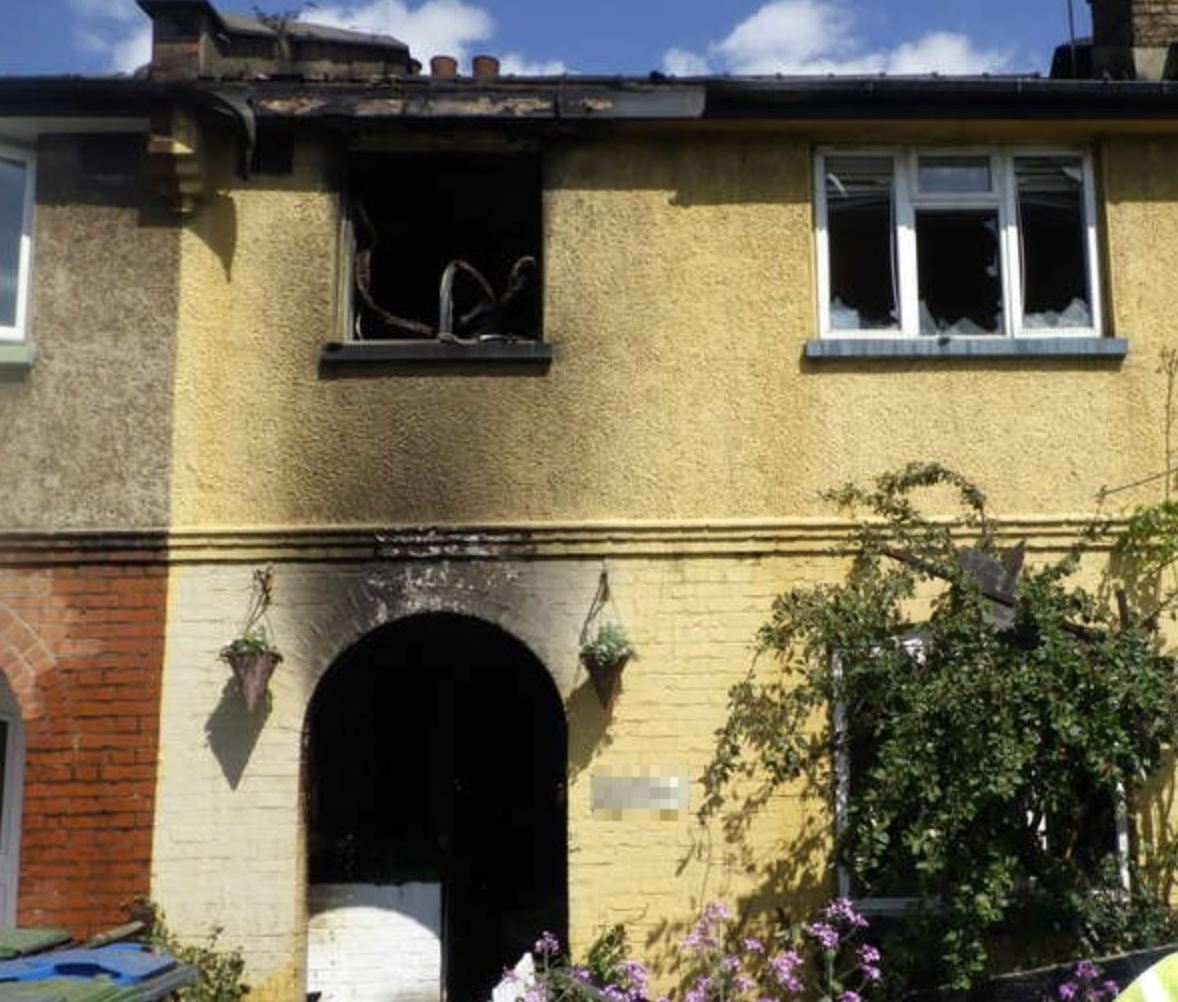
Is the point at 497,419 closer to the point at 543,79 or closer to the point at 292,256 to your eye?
the point at 292,256

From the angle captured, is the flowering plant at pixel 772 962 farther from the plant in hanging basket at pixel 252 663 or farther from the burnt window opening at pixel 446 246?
the burnt window opening at pixel 446 246

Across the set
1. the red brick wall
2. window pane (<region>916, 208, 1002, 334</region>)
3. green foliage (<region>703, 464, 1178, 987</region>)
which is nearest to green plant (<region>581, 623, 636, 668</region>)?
green foliage (<region>703, 464, 1178, 987</region>)

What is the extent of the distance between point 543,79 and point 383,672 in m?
4.24

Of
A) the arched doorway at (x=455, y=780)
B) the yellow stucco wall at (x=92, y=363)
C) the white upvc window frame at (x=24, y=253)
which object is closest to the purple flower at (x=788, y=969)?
the arched doorway at (x=455, y=780)

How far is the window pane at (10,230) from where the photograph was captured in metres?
8.58

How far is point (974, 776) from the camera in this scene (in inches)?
271

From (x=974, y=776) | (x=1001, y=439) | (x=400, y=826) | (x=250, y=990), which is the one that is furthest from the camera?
(x=400, y=826)

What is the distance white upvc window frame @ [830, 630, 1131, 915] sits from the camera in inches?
300

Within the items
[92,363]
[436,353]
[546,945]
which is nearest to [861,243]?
[436,353]

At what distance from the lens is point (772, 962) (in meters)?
7.33

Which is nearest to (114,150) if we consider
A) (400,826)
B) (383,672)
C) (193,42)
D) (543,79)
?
(193,42)

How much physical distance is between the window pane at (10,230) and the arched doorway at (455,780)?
3.03m

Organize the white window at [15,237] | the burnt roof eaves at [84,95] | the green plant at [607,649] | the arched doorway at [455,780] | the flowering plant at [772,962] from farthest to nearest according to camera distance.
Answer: the arched doorway at [455,780] < the white window at [15,237] < the burnt roof eaves at [84,95] < the green plant at [607,649] < the flowering plant at [772,962]

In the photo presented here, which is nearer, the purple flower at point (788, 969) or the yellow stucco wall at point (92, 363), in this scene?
the purple flower at point (788, 969)
